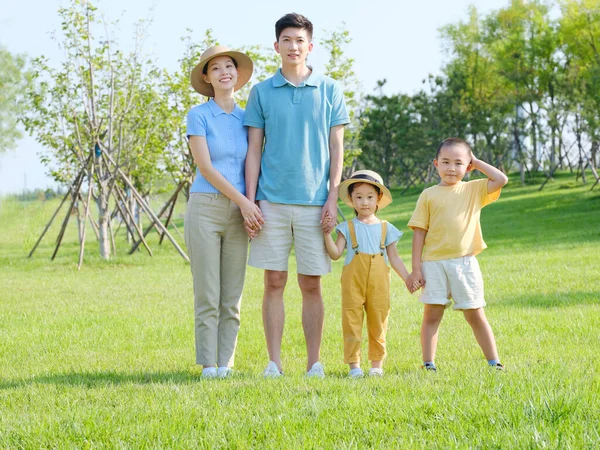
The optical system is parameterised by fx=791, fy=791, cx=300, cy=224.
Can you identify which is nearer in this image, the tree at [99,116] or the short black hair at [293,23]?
the short black hair at [293,23]

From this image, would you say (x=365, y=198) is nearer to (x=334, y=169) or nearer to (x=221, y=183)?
(x=334, y=169)

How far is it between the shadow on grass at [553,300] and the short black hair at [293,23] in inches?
165

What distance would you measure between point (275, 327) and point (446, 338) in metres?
1.76

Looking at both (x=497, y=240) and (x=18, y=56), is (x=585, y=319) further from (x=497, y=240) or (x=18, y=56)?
(x=18, y=56)

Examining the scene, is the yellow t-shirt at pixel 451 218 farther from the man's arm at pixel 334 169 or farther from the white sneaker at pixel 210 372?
the white sneaker at pixel 210 372

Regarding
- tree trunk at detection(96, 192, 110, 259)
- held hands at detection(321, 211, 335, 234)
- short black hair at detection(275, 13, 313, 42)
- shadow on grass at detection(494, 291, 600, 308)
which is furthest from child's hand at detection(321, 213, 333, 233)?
tree trunk at detection(96, 192, 110, 259)

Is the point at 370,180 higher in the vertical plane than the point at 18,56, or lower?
lower

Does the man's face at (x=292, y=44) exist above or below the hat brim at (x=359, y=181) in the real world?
above

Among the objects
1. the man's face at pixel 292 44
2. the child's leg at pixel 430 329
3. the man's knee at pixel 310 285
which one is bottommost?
the child's leg at pixel 430 329

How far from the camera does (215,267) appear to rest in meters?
4.78

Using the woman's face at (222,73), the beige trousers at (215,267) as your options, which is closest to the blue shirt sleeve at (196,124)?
the woman's face at (222,73)

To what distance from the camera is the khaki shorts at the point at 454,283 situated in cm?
474

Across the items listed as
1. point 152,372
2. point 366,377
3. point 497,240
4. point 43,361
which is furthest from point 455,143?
point 497,240

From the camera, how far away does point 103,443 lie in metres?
3.28
